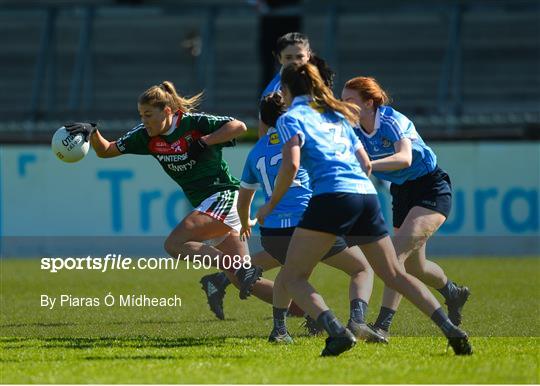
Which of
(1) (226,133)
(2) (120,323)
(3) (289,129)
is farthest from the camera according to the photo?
(2) (120,323)

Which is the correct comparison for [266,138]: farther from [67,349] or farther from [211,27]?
[211,27]

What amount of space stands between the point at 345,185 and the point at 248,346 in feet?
4.93

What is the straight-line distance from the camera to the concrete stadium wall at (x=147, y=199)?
1534 cm

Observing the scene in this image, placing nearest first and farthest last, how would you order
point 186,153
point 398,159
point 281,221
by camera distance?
point 398,159
point 281,221
point 186,153

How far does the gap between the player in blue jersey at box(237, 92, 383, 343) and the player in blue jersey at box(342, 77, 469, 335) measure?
10.4 inches

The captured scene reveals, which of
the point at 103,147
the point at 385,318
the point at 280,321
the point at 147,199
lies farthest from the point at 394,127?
the point at 147,199

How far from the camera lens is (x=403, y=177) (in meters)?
8.41

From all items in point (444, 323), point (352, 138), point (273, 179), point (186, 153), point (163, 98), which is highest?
point (163, 98)

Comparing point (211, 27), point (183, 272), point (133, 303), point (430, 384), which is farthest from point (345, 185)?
point (211, 27)

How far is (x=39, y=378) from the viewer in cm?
629

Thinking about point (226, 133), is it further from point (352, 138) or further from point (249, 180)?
point (352, 138)

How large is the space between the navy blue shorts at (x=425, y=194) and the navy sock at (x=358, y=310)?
0.80 metres

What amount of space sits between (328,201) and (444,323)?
102 centimetres

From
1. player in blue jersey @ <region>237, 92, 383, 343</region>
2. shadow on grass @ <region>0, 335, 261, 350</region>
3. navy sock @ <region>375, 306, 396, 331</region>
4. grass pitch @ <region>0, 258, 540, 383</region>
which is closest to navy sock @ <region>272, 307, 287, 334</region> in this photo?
player in blue jersey @ <region>237, 92, 383, 343</region>
